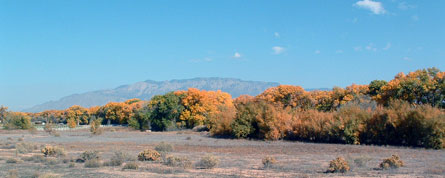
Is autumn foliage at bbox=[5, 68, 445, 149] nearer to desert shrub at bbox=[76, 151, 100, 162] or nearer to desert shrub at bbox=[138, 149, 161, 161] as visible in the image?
desert shrub at bbox=[138, 149, 161, 161]

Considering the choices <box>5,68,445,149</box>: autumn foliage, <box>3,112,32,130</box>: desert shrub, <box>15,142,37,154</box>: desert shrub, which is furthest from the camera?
<box>3,112,32,130</box>: desert shrub

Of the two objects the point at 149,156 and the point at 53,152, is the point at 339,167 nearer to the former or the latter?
the point at 149,156

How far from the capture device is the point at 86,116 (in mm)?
101875

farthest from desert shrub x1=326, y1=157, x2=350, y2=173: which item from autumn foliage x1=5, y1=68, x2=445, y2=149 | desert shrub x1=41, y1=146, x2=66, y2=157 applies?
desert shrub x1=41, y1=146, x2=66, y2=157

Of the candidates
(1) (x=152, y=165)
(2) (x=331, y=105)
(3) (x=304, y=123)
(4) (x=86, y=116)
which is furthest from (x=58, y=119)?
(1) (x=152, y=165)

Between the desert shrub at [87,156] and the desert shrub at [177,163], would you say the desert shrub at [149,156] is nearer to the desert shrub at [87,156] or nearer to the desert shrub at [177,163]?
the desert shrub at [177,163]

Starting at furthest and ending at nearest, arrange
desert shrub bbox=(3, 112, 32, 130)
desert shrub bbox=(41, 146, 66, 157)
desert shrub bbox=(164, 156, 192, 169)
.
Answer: desert shrub bbox=(3, 112, 32, 130) → desert shrub bbox=(41, 146, 66, 157) → desert shrub bbox=(164, 156, 192, 169)

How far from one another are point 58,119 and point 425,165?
10556 cm

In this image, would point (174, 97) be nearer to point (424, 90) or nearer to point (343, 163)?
point (424, 90)

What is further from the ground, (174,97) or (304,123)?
(174,97)

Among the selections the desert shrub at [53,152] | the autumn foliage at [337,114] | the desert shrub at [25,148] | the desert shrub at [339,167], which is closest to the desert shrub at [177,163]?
the desert shrub at [339,167]

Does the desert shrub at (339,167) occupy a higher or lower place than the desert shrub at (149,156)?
lower

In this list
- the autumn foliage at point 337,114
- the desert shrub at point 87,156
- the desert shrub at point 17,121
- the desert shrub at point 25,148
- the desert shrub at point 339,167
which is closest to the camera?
the desert shrub at point 339,167

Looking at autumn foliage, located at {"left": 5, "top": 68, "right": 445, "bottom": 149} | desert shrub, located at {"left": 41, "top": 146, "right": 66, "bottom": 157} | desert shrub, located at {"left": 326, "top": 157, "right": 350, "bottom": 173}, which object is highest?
autumn foliage, located at {"left": 5, "top": 68, "right": 445, "bottom": 149}
